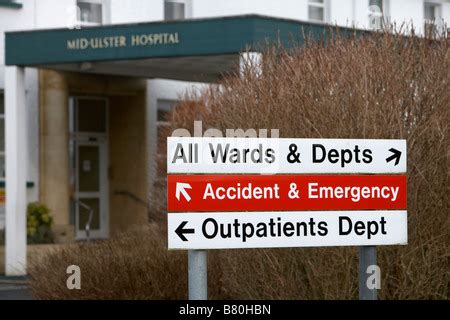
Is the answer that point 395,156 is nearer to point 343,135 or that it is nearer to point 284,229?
point 284,229

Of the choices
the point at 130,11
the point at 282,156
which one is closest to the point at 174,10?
the point at 130,11

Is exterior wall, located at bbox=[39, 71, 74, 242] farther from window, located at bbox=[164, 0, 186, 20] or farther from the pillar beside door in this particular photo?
window, located at bbox=[164, 0, 186, 20]

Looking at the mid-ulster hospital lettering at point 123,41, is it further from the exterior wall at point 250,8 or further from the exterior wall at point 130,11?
the exterior wall at point 250,8

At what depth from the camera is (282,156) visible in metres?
7.84

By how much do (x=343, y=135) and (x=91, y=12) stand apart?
1368cm

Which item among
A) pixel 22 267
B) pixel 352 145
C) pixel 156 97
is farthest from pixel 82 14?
pixel 352 145

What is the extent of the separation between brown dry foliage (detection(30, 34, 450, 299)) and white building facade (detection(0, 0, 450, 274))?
9895mm

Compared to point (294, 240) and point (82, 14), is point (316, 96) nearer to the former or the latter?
point (294, 240)

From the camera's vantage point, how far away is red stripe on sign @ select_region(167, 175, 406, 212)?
7.57 metres

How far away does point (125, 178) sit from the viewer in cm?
2500

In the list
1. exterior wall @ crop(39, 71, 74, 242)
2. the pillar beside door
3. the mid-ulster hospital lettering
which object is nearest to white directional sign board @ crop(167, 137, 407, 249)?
the mid-ulster hospital lettering

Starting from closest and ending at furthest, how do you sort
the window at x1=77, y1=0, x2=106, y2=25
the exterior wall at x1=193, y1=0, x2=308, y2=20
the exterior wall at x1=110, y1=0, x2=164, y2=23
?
the window at x1=77, y1=0, x2=106, y2=25 < the exterior wall at x1=110, y1=0, x2=164, y2=23 < the exterior wall at x1=193, y1=0, x2=308, y2=20

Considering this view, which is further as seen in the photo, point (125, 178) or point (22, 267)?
point (125, 178)
